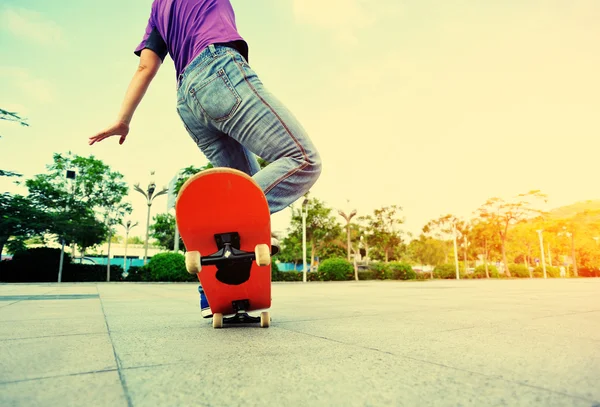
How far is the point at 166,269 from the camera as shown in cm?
1822

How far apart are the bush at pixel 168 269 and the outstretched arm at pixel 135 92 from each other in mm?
16753

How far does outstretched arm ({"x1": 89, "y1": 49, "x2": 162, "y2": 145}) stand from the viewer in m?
2.09

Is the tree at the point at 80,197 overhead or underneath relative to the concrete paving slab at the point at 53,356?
overhead

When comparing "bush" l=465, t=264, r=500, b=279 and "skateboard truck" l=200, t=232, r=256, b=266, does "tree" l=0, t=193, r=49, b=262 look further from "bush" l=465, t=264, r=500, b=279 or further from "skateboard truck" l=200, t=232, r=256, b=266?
"bush" l=465, t=264, r=500, b=279

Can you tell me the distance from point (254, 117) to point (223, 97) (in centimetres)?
19

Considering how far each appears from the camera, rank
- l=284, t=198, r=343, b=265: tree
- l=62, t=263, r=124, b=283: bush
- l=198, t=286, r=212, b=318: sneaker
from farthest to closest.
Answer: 1. l=284, t=198, r=343, b=265: tree
2. l=62, t=263, r=124, b=283: bush
3. l=198, t=286, r=212, b=318: sneaker

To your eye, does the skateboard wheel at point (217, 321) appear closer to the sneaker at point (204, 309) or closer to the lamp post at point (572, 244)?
the sneaker at point (204, 309)

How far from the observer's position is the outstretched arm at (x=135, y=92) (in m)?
2.09

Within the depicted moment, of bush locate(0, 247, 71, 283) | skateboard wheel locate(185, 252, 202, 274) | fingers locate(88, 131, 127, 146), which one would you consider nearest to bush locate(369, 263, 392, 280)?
bush locate(0, 247, 71, 283)

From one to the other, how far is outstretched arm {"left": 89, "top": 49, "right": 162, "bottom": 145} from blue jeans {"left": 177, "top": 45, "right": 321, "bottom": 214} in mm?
294

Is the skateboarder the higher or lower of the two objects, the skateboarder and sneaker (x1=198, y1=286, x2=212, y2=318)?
the higher

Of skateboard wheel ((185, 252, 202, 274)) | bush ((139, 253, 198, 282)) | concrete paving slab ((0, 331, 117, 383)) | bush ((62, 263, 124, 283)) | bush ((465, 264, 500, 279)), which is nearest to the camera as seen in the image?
concrete paving slab ((0, 331, 117, 383))

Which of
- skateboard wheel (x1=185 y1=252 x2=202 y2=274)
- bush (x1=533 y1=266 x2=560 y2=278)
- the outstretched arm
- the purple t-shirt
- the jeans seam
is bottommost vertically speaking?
bush (x1=533 y1=266 x2=560 y2=278)

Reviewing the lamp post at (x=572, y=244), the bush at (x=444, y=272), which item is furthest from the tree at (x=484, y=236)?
the lamp post at (x=572, y=244)
